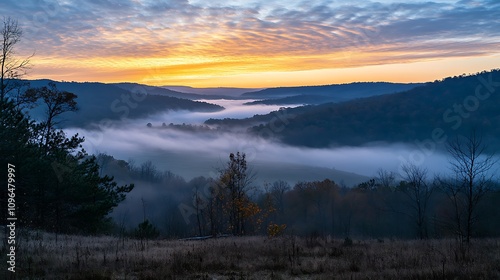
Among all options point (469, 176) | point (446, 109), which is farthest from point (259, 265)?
point (446, 109)

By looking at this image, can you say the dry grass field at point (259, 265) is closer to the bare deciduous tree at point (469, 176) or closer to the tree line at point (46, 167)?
the bare deciduous tree at point (469, 176)

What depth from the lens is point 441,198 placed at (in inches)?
2692

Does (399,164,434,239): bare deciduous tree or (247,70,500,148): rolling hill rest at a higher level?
(247,70,500,148): rolling hill

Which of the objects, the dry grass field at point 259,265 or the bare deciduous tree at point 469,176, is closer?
the dry grass field at point 259,265

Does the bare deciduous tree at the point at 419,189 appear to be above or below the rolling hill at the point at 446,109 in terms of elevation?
below

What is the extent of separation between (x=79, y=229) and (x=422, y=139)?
176m

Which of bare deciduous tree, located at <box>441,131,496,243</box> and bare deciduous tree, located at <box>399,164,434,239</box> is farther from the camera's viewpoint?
bare deciduous tree, located at <box>399,164,434,239</box>

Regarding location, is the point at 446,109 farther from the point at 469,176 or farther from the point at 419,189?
the point at 469,176

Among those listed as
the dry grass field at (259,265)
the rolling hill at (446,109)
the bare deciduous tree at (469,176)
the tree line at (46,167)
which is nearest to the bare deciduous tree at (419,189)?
the bare deciduous tree at (469,176)

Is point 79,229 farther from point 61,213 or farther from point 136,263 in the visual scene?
point 136,263

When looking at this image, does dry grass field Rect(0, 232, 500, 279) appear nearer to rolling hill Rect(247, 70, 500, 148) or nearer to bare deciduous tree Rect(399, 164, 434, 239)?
bare deciduous tree Rect(399, 164, 434, 239)

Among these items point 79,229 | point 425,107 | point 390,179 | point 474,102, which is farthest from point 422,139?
point 79,229

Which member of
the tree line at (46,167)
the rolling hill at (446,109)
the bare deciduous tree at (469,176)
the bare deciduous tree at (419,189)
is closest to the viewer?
the bare deciduous tree at (469,176)

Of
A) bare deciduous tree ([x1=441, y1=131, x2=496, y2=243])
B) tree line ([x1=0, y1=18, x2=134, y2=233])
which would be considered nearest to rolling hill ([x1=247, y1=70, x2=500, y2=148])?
bare deciduous tree ([x1=441, y1=131, x2=496, y2=243])
